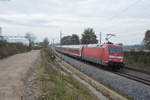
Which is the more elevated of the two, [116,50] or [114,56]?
[116,50]

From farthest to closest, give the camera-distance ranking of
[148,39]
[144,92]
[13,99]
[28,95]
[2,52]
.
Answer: [148,39] → [2,52] → [144,92] → [28,95] → [13,99]

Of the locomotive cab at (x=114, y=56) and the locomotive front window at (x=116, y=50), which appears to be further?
the locomotive front window at (x=116, y=50)

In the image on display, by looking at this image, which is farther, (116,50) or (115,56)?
(116,50)

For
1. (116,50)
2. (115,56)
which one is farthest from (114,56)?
(116,50)

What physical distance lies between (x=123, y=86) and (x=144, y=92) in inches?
67.1

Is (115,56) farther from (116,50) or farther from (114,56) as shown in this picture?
(116,50)

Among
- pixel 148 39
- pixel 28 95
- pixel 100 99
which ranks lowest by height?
pixel 100 99

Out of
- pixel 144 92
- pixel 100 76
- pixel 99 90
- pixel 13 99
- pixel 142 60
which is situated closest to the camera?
pixel 13 99

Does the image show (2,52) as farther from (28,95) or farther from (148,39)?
(148,39)

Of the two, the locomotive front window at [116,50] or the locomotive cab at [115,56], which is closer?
the locomotive cab at [115,56]

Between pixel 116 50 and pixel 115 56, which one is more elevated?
pixel 116 50

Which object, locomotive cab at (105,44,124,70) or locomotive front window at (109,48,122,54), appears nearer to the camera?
locomotive cab at (105,44,124,70)

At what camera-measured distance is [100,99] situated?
860 cm

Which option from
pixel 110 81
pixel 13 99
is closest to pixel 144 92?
pixel 110 81
